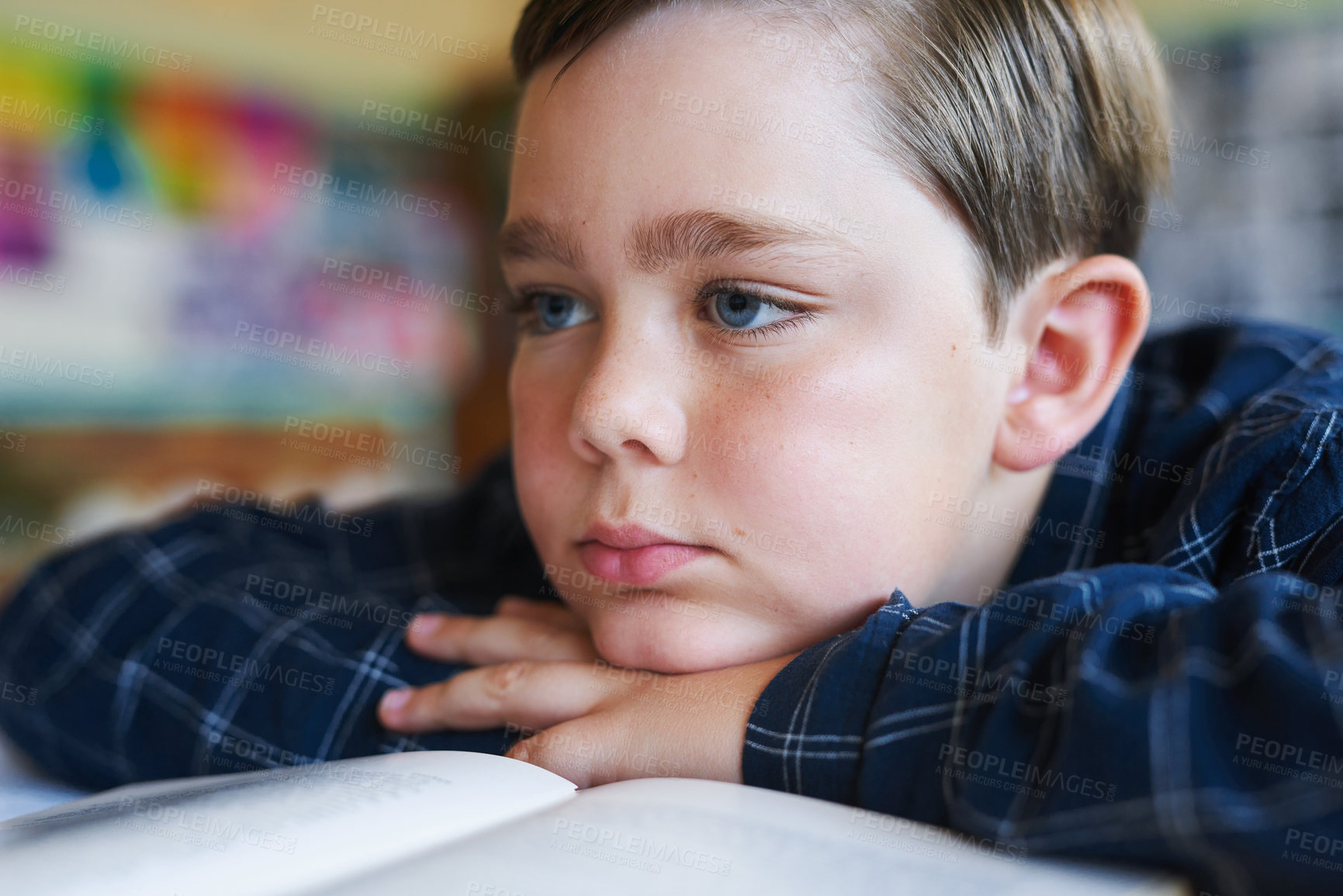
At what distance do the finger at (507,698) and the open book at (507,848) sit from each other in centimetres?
16

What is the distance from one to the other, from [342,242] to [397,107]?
23.2 inches

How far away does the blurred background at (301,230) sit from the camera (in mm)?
2135

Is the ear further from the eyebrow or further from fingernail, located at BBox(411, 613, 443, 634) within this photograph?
fingernail, located at BBox(411, 613, 443, 634)

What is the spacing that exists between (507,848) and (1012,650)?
10.0 inches

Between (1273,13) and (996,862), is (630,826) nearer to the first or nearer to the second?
(996,862)

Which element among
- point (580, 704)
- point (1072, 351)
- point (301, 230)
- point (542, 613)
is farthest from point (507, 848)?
point (301, 230)

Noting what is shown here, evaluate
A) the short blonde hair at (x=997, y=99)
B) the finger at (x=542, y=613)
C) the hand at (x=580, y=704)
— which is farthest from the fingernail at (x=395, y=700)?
the short blonde hair at (x=997, y=99)

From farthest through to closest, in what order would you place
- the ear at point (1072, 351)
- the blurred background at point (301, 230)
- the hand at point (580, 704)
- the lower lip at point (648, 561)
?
the blurred background at point (301, 230), the ear at point (1072, 351), the lower lip at point (648, 561), the hand at point (580, 704)

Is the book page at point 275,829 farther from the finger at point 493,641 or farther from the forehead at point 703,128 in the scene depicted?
the forehead at point 703,128

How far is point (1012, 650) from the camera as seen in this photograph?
0.50 m

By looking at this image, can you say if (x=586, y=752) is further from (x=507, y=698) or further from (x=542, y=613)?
(x=542, y=613)

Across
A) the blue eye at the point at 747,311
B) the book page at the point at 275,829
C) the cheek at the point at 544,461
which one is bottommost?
the book page at the point at 275,829

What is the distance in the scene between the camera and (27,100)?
240 centimetres

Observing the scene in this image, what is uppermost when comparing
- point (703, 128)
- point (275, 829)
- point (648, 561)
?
point (703, 128)
